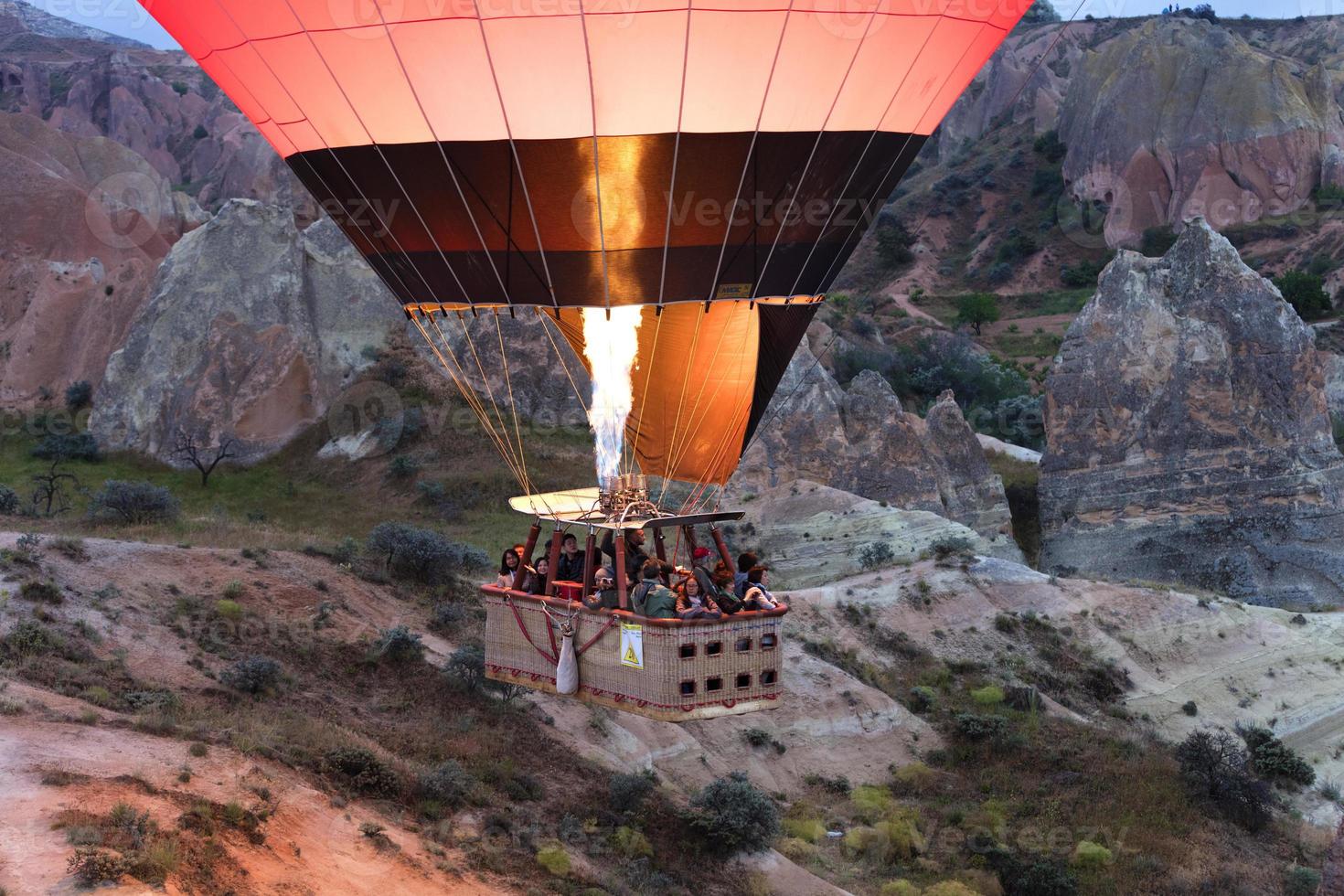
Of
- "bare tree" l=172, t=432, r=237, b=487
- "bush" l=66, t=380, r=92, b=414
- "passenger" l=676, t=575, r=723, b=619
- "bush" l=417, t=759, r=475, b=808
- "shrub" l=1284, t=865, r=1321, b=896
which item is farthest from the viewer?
"bush" l=66, t=380, r=92, b=414

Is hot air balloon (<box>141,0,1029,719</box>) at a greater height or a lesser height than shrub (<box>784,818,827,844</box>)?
greater

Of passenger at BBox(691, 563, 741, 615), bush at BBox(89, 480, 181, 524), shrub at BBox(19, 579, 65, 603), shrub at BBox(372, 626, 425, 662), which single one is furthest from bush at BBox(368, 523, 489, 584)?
passenger at BBox(691, 563, 741, 615)

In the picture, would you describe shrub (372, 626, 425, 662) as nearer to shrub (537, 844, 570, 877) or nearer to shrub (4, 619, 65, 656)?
shrub (4, 619, 65, 656)

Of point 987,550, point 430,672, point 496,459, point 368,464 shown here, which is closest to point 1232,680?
point 987,550

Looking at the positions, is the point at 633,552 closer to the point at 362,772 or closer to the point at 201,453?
the point at 362,772

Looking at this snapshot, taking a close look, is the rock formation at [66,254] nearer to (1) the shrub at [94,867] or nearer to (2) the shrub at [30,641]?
(2) the shrub at [30,641]
